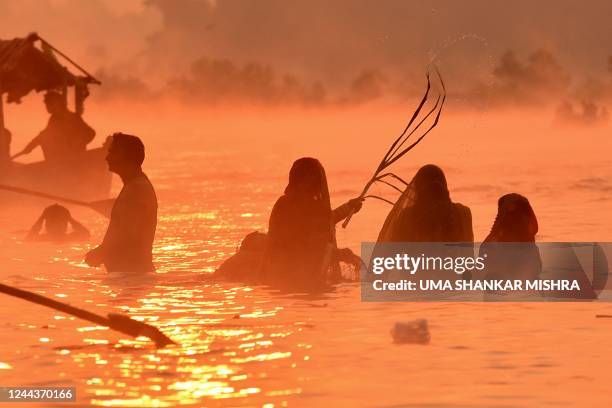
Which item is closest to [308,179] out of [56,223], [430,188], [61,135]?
[430,188]

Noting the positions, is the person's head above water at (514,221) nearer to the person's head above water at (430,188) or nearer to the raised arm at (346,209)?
the person's head above water at (430,188)

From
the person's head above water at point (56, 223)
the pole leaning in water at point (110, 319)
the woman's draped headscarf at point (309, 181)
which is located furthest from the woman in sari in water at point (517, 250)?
the person's head above water at point (56, 223)

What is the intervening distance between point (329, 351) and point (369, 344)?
0.47m

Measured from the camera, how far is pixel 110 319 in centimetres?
1015

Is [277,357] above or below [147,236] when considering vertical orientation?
below

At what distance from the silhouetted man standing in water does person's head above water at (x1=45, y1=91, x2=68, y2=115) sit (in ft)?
59.0

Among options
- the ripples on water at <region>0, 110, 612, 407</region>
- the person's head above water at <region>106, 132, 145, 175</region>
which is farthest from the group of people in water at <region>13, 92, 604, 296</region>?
the ripples on water at <region>0, 110, 612, 407</region>

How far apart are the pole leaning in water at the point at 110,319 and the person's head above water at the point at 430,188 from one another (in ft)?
14.1

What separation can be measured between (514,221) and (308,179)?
6.64ft

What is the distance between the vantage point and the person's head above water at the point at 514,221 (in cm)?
1380

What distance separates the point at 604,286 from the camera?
1460cm

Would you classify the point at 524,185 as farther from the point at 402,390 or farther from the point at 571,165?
the point at 402,390

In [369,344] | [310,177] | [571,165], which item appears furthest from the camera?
[571,165]

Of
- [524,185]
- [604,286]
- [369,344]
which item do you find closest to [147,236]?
[369,344]
